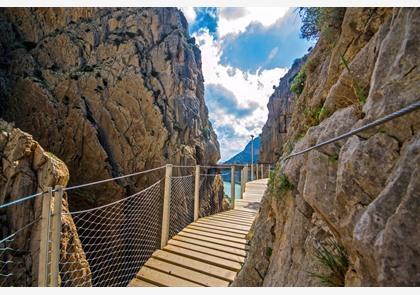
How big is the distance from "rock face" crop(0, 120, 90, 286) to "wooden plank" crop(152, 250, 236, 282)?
14.8 feet

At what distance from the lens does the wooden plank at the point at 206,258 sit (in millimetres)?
3365

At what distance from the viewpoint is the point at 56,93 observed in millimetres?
14578

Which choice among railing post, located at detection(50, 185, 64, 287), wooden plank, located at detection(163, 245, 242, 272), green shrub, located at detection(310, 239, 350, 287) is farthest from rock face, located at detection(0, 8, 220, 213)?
green shrub, located at detection(310, 239, 350, 287)

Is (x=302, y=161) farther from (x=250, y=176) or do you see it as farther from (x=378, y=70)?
(x=250, y=176)

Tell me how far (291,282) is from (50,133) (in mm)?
15460

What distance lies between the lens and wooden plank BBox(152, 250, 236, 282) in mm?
3178

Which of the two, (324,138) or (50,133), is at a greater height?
(50,133)

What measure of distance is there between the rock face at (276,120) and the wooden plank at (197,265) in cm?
2611

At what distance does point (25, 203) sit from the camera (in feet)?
24.6

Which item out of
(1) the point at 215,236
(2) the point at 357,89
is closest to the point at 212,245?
(1) the point at 215,236

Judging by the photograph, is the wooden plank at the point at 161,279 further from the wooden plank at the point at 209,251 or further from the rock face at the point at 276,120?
the rock face at the point at 276,120

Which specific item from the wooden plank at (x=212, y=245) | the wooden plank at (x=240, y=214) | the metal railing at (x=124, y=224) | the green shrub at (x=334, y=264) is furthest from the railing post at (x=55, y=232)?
the wooden plank at (x=240, y=214)
